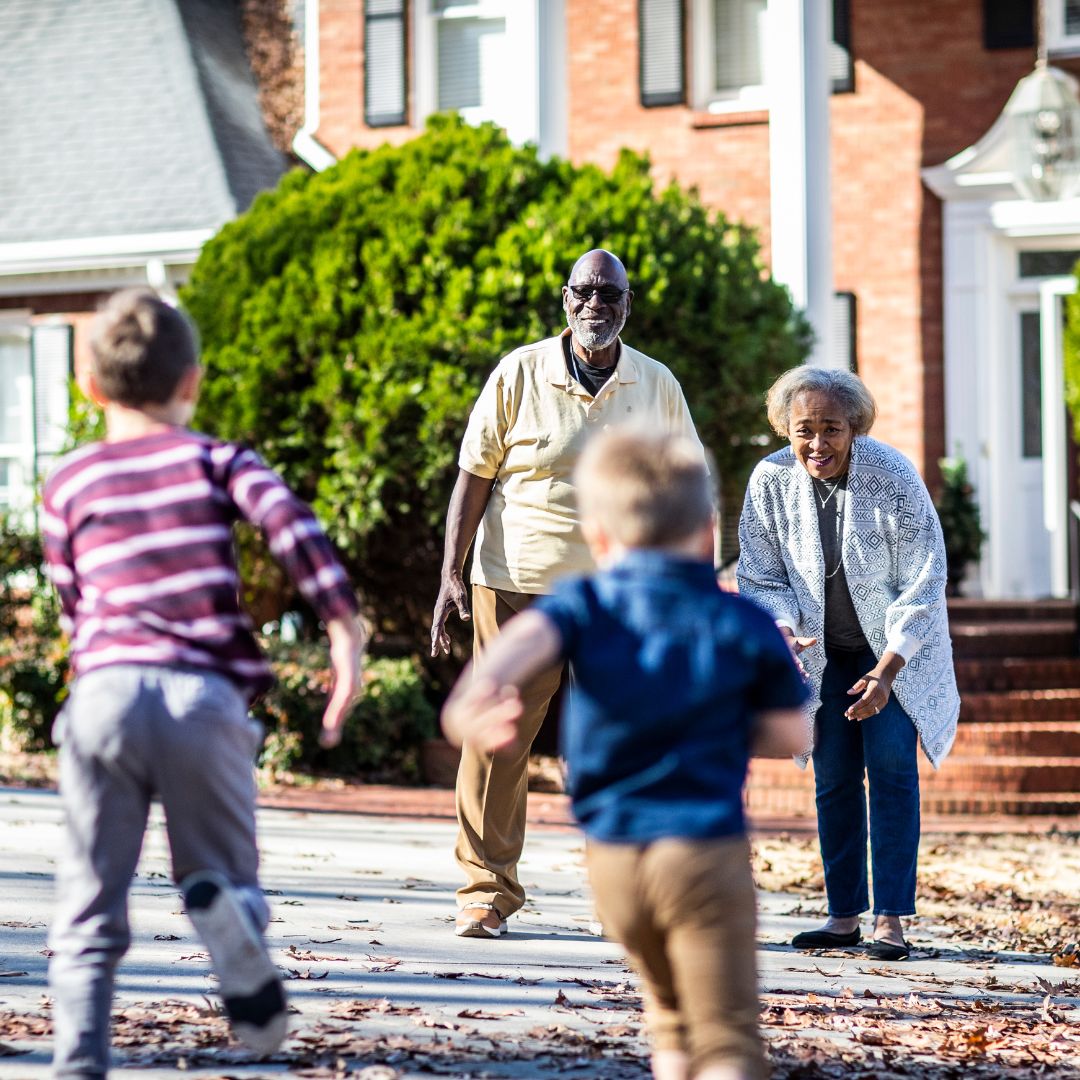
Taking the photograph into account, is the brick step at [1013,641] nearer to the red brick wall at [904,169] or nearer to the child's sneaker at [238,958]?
the red brick wall at [904,169]

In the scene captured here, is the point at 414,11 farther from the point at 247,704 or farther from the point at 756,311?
the point at 247,704

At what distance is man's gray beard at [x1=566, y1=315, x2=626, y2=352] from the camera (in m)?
5.33

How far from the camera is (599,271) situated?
5258mm

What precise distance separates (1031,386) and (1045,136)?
229cm

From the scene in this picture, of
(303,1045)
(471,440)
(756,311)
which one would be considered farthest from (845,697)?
(756,311)

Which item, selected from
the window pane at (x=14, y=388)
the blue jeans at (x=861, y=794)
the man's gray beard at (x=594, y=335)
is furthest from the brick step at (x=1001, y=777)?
the window pane at (x=14, y=388)

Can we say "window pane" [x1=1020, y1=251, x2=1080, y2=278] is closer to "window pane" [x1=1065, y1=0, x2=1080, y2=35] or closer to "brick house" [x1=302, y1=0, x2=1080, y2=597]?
"brick house" [x1=302, y1=0, x2=1080, y2=597]

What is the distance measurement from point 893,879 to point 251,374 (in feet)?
20.4

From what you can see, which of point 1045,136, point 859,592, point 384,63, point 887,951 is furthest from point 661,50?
point 887,951

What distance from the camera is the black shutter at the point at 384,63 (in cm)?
1582

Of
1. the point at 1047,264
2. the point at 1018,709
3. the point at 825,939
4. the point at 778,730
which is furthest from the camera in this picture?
the point at 1047,264

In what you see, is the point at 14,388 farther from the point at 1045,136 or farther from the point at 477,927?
the point at 477,927

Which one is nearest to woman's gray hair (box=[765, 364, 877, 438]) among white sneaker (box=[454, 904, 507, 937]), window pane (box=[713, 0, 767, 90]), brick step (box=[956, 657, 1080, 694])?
white sneaker (box=[454, 904, 507, 937])

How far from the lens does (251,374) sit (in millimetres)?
10453
